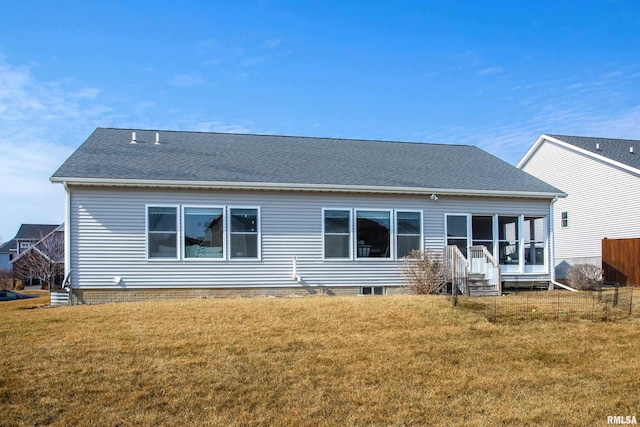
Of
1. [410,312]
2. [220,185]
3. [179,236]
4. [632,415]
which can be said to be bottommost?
[632,415]

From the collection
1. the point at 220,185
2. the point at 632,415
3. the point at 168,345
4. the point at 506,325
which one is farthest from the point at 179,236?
the point at 632,415

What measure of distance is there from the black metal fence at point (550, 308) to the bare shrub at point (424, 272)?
2.72 meters

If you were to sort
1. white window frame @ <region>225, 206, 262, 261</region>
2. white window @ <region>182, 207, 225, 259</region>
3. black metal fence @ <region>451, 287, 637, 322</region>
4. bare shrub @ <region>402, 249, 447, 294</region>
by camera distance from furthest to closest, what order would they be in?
bare shrub @ <region>402, 249, 447, 294</region> → white window frame @ <region>225, 206, 262, 261</region> → white window @ <region>182, 207, 225, 259</region> → black metal fence @ <region>451, 287, 637, 322</region>

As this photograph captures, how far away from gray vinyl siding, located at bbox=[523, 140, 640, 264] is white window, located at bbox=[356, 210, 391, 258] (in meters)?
11.7

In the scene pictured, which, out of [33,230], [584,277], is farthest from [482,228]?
[33,230]

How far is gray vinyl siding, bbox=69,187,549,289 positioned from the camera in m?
14.3

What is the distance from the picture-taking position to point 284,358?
27.4 feet

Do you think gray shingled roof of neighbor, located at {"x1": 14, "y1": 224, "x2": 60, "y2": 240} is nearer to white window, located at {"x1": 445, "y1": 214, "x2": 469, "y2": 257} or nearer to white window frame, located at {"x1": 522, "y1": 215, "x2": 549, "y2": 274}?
white window, located at {"x1": 445, "y1": 214, "x2": 469, "y2": 257}

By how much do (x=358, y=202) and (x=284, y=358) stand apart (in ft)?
26.4

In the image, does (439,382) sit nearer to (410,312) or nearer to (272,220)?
(410,312)

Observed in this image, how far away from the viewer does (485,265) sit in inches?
611

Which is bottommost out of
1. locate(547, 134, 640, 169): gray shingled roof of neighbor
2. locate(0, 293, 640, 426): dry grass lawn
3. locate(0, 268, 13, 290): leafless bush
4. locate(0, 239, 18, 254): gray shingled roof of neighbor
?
locate(0, 268, 13, 290): leafless bush

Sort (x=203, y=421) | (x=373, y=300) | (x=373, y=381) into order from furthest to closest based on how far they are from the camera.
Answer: (x=373, y=300) → (x=373, y=381) → (x=203, y=421)

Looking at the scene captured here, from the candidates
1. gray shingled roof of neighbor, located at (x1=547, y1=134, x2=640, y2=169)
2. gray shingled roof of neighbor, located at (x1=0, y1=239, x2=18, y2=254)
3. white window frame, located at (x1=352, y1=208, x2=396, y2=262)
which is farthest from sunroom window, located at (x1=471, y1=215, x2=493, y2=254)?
gray shingled roof of neighbor, located at (x1=0, y1=239, x2=18, y2=254)
